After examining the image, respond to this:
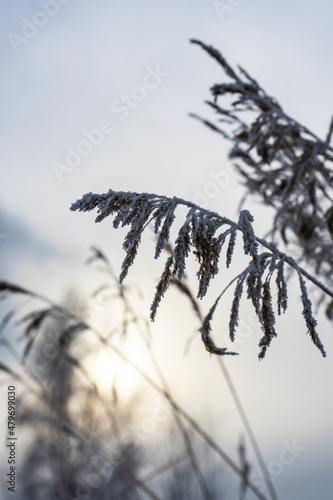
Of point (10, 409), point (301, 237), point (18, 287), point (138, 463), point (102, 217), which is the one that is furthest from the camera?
point (138, 463)

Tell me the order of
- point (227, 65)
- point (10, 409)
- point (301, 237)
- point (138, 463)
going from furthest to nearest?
point (138, 463)
point (10, 409)
point (301, 237)
point (227, 65)

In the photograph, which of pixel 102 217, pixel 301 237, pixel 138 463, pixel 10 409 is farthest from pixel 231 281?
pixel 138 463

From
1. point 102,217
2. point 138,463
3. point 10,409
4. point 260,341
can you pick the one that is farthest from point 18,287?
point 138,463

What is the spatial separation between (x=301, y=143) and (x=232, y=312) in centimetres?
141

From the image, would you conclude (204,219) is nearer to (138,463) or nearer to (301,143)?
(301,143)

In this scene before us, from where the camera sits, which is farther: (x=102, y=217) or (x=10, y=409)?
(x=10, y=409)

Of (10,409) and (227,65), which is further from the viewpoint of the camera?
(10,409)

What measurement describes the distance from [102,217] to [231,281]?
0.44 meters

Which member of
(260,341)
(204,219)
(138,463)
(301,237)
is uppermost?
(301,237)

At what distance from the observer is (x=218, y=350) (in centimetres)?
135

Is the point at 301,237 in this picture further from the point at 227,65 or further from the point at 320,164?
the point at 227,65

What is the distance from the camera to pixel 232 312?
4.40 feet

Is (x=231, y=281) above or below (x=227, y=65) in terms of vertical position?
below

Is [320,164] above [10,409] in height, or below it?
above
